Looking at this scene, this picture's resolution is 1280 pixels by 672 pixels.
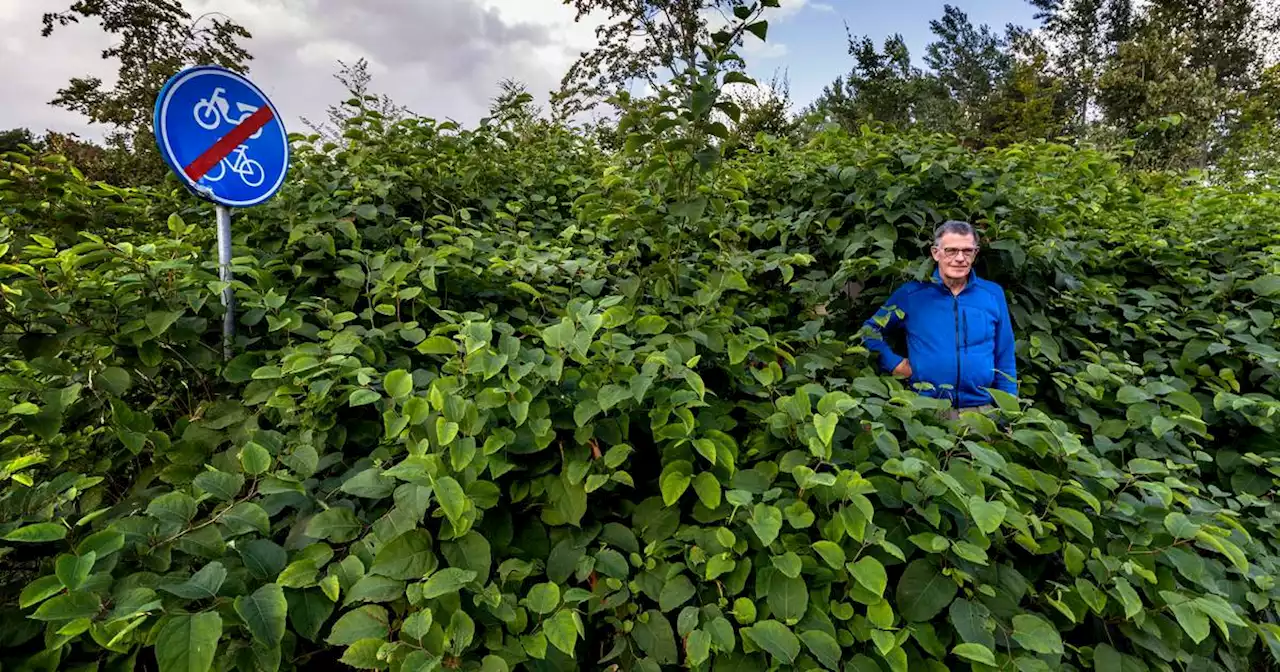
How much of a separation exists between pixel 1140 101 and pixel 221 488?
26.6m

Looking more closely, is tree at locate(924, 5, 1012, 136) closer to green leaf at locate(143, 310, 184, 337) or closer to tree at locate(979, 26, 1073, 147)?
tree at locate(979, 26, 1073, 147)

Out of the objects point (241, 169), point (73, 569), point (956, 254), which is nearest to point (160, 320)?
point (241, 169)

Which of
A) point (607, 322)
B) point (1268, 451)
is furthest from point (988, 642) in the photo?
point (1268, 451)

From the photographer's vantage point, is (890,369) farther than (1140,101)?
No

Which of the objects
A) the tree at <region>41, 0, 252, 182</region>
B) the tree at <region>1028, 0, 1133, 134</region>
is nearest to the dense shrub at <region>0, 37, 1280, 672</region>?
the tree at <region>41, 0, 252, 182</region>

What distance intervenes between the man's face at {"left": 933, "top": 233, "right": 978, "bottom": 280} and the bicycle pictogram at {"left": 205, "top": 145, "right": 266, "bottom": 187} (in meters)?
2.75

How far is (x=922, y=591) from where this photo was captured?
1.27 meters

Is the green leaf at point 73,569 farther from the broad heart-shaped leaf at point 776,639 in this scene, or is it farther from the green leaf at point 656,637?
the broad heart-shaped leaf at point 776,639

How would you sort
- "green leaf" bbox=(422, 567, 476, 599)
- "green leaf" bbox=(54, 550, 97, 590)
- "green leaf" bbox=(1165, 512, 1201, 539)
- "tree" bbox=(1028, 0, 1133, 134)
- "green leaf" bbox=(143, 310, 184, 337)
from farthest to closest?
"tree" bbox=(1028, 0, 1133, 134)
"green leaf" bbox=(143, 310, 184, 337)
"green leaf" bbox=(1165, 512, 1201, 539)
"green leaf" bbox=(422, 567, 476, 599)
"green leaf" bbox=(54, 550, 97, 590)

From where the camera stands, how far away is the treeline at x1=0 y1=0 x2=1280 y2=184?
8.95 metres

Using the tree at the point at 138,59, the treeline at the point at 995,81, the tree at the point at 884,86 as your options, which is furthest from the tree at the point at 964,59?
the tree at the point at 138,59

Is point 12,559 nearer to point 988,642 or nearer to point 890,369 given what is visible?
point 988,642

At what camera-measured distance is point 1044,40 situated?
27703 millimetres

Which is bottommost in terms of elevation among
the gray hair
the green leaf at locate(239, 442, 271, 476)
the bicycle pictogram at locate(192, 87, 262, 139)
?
the green leaf at locate(239, 442, 271, 476)
